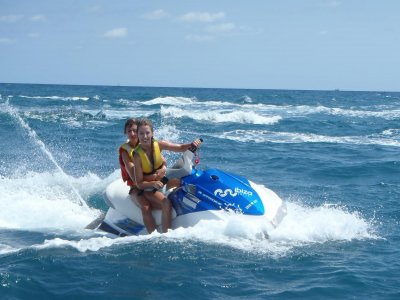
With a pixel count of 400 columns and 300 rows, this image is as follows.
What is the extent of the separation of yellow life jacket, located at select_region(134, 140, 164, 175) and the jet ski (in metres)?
0.18

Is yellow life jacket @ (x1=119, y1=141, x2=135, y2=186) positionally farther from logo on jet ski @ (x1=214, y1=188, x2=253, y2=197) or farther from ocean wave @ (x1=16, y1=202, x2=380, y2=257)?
logo on jet ski @ (x1=214, y1=188, x2=253, y2=197)

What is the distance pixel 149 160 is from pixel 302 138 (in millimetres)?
15311

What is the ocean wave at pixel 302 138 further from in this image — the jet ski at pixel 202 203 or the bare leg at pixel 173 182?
the bare leg at pixel 173 182

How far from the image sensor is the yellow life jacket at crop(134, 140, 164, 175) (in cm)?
633

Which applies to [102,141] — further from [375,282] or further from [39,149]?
[375,282]

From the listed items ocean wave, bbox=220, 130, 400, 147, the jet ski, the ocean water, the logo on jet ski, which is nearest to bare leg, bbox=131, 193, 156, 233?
the jet ski

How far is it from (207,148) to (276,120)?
13.2 m

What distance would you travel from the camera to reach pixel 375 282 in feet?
18.0

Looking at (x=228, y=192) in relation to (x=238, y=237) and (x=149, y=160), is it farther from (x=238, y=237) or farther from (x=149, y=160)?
(x=149, y=160)

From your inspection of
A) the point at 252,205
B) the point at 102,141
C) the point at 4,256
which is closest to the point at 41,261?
the point at 4,256

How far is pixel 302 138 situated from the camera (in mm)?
21078

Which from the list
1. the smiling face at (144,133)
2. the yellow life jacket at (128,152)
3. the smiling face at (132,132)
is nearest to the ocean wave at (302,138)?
the yellow life jacket at (128,152)

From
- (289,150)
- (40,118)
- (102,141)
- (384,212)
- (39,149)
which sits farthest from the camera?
(40,118)

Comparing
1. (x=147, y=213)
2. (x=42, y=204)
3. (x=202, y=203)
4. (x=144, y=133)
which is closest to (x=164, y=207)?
(x=147, y=213)
